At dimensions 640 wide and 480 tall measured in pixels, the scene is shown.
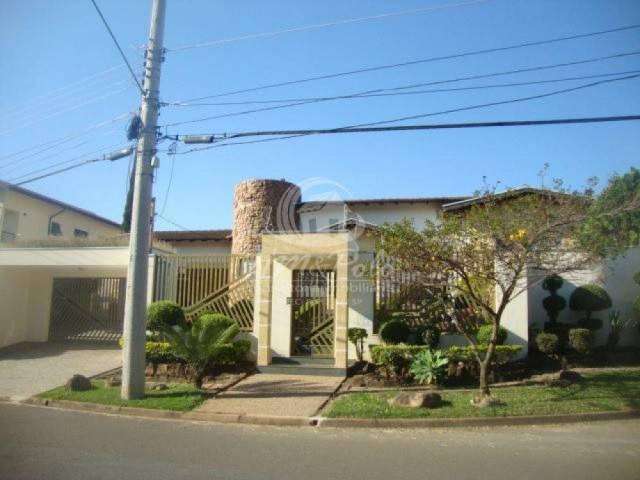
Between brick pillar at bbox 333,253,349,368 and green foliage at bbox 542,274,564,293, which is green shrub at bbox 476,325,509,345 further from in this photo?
brick pillar at bbox 333,253,349,368

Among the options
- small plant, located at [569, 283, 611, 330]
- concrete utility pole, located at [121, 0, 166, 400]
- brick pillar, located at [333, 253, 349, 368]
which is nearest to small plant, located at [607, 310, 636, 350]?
small plant, located at [569, 283, 611, 330]

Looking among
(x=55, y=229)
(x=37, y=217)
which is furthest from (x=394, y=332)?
(x=55, y=229)

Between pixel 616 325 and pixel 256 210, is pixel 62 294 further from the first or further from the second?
pixel 616 325

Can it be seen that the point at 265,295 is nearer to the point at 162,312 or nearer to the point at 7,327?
the point at 162,312

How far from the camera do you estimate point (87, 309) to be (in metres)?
17.2

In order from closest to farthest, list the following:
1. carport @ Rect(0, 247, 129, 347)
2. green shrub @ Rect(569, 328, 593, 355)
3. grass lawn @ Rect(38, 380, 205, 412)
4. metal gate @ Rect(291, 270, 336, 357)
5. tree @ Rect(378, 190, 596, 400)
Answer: tree @ Rect(378, 190, 596, 400) → grass lawn @ Rect(38, 380, 205, 412) → green shrub @ Rect(569, 328, 593, 355) → metal gate @ Rect(291, 270, 336, 357) → carport @ Rect(0, 247, 129, 347)

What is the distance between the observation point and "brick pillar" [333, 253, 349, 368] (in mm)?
12211

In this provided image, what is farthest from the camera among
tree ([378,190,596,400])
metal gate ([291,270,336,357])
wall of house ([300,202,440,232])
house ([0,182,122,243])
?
wall of house ([300,202,440,232])

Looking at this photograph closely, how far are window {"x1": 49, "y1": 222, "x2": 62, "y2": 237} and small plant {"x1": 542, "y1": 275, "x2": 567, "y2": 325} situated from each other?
2259 centimetres

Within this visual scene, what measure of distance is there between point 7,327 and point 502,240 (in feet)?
51.2

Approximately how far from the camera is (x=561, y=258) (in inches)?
384

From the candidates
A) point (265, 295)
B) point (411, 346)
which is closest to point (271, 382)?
point (265, 295)

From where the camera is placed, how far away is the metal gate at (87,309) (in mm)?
16859

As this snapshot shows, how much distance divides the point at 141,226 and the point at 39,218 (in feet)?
57.1
